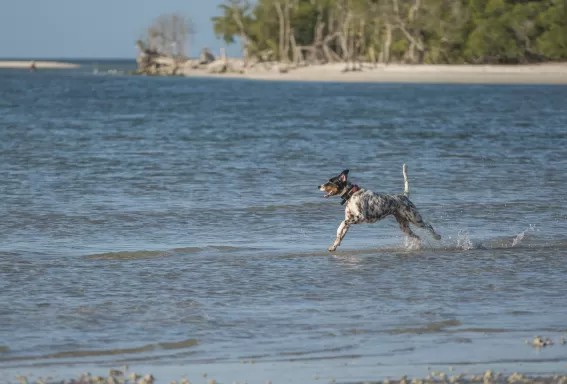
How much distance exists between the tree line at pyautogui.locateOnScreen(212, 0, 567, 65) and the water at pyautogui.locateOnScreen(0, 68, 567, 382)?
248 feet

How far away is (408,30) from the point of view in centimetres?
11462

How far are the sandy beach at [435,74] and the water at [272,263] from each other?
222ft

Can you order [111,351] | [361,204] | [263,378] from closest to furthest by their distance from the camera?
[263,378] < [111,351] < [361,204]

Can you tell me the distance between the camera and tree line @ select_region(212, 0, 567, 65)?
336 ft

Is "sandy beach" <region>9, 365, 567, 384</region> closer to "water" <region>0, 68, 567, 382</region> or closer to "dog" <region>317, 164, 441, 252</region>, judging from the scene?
"water" <region>0, 68, 567, 382</region>

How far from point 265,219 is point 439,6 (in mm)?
94952

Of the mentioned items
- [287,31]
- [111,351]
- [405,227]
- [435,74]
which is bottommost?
[435,74]

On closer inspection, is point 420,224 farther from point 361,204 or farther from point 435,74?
point 435,74

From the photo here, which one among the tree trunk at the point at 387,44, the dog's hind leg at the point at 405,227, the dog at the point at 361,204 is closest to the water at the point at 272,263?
the dog's hind leg at the point at 405,227

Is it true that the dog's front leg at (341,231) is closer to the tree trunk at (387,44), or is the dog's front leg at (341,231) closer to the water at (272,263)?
the water at (272,263)

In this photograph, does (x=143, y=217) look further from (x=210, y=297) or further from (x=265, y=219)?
(x=210, y=297)

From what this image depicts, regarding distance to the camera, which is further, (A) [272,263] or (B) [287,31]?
(B) [287,31]

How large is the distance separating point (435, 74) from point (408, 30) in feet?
45.9

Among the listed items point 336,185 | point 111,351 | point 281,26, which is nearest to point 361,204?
point 336,185
